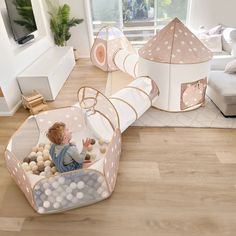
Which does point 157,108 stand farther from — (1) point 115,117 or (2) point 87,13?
(2) point 87,13

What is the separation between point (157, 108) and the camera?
2.76 metres

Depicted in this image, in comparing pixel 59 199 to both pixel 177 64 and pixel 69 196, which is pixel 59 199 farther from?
pixel 177 64

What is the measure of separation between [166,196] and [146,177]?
0.23 metres

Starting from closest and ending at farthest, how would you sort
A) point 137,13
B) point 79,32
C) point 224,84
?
point 224,84
point 79,32
point 137,13

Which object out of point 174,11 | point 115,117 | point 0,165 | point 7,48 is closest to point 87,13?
point 174,11

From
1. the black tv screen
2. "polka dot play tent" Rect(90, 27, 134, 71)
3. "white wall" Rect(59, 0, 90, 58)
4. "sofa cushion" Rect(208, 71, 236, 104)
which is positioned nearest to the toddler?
"sofa cushion" Rect(208, 71, 236, 104)

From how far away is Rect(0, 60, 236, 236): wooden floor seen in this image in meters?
1.48

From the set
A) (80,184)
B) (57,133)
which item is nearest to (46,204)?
(80,184)

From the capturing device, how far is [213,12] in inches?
169

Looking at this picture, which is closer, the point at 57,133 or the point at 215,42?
the point at 57,133

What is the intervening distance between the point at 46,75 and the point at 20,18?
1004 mm

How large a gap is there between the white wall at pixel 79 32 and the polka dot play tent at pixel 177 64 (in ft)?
7.77

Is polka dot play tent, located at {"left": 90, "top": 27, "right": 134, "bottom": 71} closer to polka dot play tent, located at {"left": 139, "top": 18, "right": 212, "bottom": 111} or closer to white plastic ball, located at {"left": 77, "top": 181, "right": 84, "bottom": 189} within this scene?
polka dot play tent, located at {"left": 139, "top": 18, "right": 212, "bottom": 111}

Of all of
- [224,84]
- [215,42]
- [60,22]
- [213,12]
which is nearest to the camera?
[224,84]
